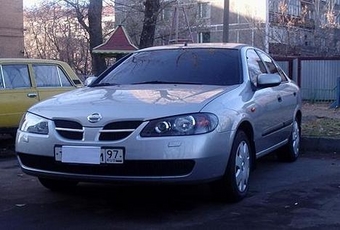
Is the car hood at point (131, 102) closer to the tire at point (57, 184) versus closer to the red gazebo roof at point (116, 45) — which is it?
the tire at point (57, 184)

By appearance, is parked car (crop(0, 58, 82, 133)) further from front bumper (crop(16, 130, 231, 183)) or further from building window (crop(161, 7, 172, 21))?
building window (crop(161, 7, 172, 21))

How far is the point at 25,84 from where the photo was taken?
34.0ft

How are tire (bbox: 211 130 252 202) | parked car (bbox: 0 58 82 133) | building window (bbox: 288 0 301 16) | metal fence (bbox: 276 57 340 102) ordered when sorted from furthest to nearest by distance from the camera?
building window (bbox: 288 0 301 16), metal fence (bbox: 276 57 340 102), parked car (bbox: 0 58 82 133), tire (bbox: 211 130 252 202)

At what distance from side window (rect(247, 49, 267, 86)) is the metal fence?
1633 centimetres

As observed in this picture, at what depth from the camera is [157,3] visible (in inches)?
659

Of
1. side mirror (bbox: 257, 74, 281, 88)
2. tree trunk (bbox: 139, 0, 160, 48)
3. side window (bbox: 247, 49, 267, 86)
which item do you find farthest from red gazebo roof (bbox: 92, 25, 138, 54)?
side mirror (bbox: 257, 74, 281, 88)

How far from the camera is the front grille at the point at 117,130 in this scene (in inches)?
220

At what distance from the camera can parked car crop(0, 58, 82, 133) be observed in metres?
9.92

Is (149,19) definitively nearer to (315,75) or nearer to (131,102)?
(315,75)

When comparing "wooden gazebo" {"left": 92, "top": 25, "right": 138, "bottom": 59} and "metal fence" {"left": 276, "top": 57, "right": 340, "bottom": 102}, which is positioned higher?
"wooden gazebo" {"left": 92, "top": 25, "right": 138, "bottom": 59}

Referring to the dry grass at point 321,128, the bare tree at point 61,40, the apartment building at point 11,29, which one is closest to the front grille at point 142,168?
the dry grass at point 321,128

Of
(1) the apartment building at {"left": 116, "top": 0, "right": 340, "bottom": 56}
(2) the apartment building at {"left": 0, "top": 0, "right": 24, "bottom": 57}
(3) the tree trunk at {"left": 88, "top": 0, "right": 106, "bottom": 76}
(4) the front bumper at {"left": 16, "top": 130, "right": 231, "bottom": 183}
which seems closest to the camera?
(4) the front bumper at {"left": 16, "top": 130, "right": 231, "bottom": 183}

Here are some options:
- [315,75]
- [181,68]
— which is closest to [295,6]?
[315,75]

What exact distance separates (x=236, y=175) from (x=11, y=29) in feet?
98.8
